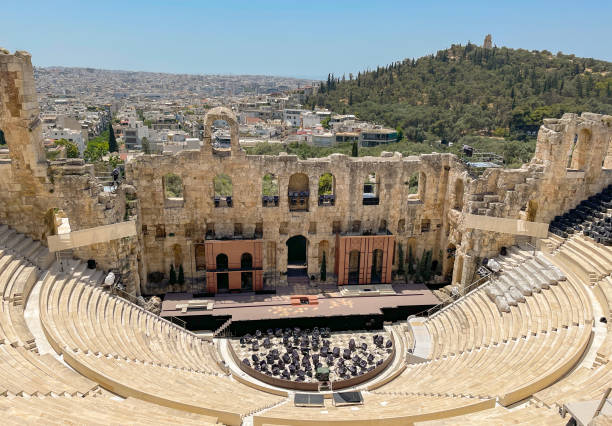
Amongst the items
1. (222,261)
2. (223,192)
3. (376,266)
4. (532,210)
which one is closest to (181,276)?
(222,261)

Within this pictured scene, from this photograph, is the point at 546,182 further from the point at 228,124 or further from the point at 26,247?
the point at 26,247

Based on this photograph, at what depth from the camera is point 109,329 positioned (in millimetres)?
21469

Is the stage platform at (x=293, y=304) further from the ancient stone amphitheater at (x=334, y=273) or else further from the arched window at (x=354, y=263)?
the arched window at (x=354, y=263)

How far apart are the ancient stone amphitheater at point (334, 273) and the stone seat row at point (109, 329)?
104 mm

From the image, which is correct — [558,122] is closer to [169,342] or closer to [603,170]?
[603,170]

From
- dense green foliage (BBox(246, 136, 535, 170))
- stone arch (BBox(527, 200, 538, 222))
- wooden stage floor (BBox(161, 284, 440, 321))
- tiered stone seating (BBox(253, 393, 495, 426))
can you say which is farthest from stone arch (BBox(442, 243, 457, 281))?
dense green foliage (BBox(246, 136, 535, 170))

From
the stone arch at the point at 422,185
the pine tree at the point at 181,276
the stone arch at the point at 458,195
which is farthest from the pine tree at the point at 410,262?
the pine tree at the point at 181,276

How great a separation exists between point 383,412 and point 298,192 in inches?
765

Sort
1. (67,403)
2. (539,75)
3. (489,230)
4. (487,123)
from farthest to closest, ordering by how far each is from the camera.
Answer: (539,75), (487,123), (489,230), (67,403)

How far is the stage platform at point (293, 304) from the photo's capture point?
27.8m

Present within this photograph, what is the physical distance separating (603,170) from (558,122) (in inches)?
172

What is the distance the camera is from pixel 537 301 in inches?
925

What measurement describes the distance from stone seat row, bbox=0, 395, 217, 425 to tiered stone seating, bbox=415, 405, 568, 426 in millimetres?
7484

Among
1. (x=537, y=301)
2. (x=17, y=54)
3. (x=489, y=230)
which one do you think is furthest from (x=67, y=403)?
(x=489, y=230)
